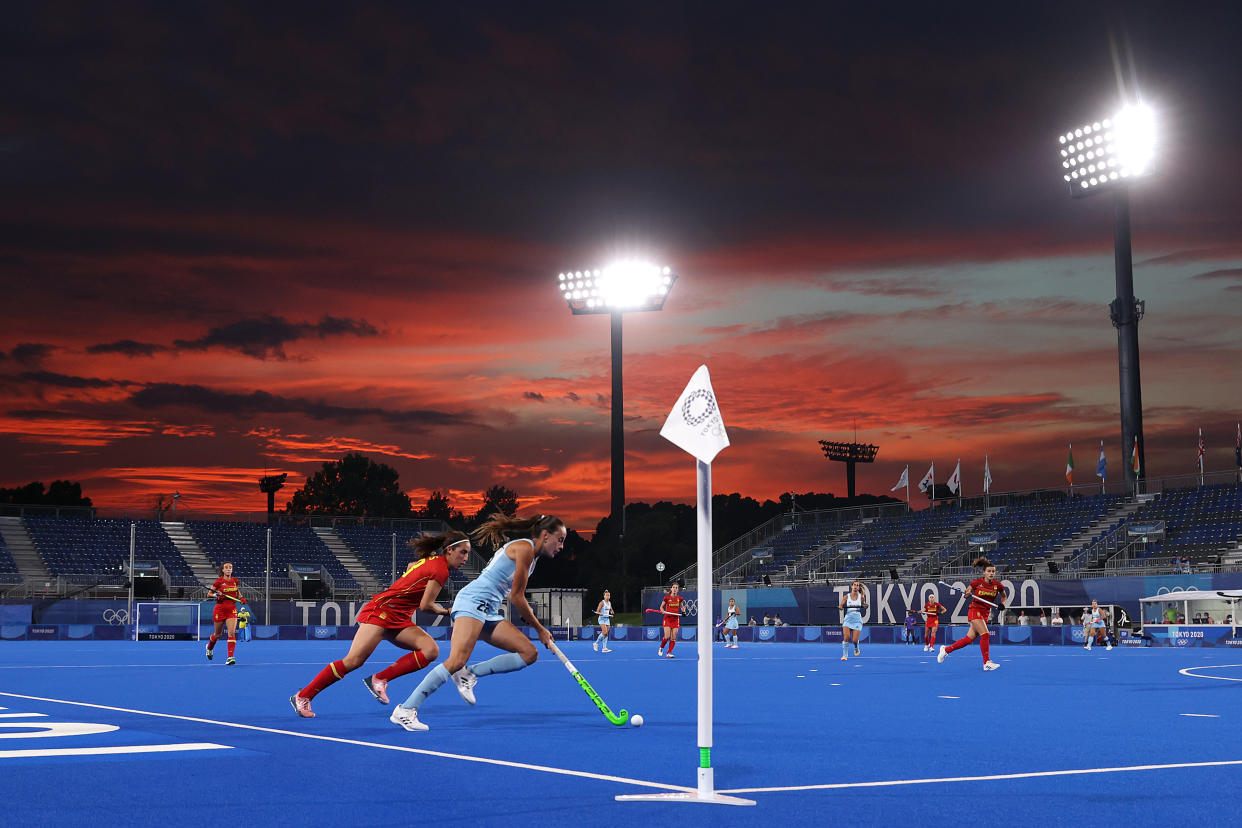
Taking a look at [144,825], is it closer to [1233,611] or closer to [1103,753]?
[1103,753]

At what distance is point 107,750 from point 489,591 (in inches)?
152

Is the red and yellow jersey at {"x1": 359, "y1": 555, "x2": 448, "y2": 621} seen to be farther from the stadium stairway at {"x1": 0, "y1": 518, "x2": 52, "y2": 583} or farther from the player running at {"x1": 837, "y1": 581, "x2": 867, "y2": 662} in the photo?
the stadium stairway at {"x1": 0, "y1": 518, "x2": 52, "y2": 583}

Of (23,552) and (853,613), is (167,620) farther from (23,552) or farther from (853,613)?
(853,613)

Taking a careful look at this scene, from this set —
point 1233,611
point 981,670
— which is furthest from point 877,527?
point 981,670

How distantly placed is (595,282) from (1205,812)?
65.5 meters

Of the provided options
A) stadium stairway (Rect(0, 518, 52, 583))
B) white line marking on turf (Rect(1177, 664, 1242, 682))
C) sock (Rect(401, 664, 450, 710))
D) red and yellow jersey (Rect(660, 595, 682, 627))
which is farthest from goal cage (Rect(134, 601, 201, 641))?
sock (Rect(401, 664, 450, 710))

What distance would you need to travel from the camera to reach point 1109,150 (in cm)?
5984

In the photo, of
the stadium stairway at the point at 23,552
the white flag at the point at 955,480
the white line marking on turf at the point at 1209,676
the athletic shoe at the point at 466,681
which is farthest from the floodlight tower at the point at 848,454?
the athletic shoe at the point at 466,681

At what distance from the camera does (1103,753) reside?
1034 cm

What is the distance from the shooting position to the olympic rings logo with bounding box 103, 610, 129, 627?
56.6m

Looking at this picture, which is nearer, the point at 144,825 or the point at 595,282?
the point at 144,825

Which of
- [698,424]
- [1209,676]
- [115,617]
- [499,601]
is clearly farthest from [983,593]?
[115,617]

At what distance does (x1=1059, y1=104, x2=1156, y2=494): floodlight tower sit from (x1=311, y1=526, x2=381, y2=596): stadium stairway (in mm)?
41160

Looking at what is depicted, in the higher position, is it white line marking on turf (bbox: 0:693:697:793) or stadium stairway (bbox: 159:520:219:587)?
stadium stairway (bbox: 159:520:219:587)
